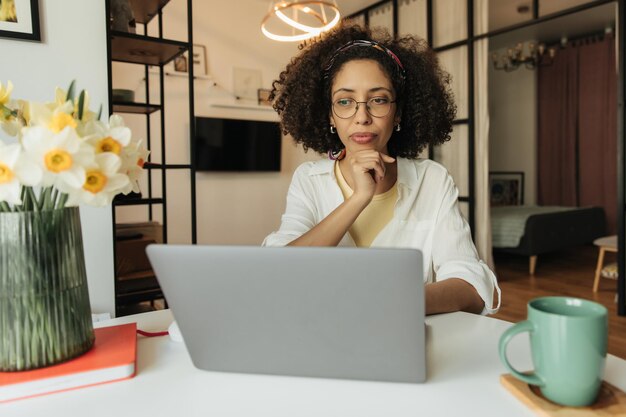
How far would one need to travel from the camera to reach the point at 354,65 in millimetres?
1345

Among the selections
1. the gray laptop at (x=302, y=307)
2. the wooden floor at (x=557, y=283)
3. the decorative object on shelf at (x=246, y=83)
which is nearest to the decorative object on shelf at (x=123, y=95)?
the gray laptop at (x=302, y=307)

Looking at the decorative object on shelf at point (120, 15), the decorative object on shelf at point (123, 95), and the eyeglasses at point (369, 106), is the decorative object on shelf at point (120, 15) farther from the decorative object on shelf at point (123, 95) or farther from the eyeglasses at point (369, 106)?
the eyeglasses at point (369, 106)

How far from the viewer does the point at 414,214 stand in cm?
133

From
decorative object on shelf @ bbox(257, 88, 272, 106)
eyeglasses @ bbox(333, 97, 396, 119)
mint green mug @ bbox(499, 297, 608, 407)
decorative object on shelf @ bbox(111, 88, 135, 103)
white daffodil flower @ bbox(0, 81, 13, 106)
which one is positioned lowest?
mint green mug @ bbox(499, 297, 608, 407)

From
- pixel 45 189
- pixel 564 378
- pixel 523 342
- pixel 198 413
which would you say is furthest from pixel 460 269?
pixel 45 189

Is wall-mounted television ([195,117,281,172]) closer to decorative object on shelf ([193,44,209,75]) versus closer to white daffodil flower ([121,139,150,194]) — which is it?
decorative object on shelf ([193,44,209,75])

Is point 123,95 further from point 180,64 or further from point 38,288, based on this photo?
point 180,64

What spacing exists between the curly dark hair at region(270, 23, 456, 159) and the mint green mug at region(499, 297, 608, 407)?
1.00 m

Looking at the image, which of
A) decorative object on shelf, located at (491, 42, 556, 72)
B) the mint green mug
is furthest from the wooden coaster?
decorative object on shelf, located at (491, 42, 556, 72)

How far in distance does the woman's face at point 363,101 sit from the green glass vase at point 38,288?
2.72 ft

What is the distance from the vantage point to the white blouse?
3.96ft

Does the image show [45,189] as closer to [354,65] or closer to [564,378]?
[564,378]

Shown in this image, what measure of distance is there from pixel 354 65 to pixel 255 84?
3677 mm

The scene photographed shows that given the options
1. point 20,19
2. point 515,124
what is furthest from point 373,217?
point 515,124
